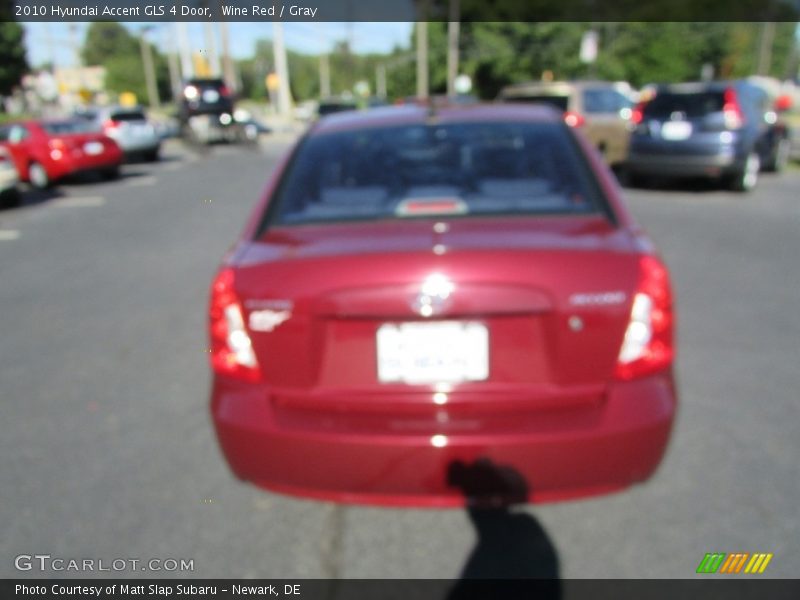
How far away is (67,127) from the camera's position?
15.1 m

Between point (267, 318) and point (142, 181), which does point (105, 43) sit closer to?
point (142, 181)

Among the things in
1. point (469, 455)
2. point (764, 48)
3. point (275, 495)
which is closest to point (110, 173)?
point (275, 495)

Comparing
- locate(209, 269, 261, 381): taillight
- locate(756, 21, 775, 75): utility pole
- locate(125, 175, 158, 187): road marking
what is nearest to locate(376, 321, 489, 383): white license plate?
locate(209, 269, 261, 381): taillight

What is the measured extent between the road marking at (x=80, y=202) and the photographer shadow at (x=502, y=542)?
11463 mm

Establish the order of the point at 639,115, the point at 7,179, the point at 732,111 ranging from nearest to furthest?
the point at 732,111
the point at 639,115
the point at 7,179

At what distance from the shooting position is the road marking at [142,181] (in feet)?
49.6

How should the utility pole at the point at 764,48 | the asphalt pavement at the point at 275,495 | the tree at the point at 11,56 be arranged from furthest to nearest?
the tree at the point at 11,56
the utility pole at the point at 764,48
the asphalt pavement at the point at 275,495

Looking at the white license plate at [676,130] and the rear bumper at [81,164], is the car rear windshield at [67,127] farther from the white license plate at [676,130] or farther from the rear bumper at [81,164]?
the white license plate at [676,130]

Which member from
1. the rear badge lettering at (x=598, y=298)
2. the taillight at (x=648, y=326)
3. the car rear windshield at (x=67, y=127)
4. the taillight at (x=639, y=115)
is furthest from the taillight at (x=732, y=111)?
the car rear windshield at (x=67, y=127)

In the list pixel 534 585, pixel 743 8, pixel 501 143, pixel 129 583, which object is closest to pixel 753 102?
pixel 501 143

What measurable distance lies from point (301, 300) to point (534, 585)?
128 cm

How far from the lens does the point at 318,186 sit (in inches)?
110

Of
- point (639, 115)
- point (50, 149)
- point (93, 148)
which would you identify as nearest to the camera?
point (639, 115)

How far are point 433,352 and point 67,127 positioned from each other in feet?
51.0
